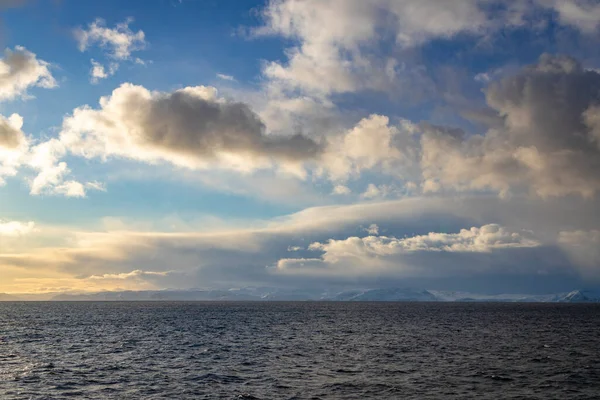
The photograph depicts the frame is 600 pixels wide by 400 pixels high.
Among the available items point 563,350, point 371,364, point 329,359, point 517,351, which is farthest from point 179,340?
point 563,350

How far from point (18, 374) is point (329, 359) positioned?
4126 centimetres

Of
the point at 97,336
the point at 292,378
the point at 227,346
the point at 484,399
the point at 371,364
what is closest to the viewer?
the point at 484,399

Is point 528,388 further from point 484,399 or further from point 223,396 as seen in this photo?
point 223,396

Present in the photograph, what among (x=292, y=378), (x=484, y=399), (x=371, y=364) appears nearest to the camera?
(x=484, y=399)

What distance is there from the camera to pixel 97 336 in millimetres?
110312

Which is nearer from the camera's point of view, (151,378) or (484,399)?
(484,399)

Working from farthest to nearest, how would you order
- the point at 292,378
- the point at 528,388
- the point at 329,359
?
the point at 329,359
the point at 292,378
the point at 528,388

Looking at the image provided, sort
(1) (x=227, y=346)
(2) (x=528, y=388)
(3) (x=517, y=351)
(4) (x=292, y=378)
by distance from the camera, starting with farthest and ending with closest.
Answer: (1) (x=227, y=346), (3) (x=517, y=351), (4) (x=292, y=378), (2) (x=528, y=388)

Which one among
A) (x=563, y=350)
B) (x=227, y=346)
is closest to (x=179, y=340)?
(x=227, y=346)

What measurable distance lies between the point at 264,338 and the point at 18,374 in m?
54.7

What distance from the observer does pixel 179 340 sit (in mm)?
101688

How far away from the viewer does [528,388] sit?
51.1 m

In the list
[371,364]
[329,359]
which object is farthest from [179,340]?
[371,364]

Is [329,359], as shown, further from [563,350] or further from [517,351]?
[563,350]
